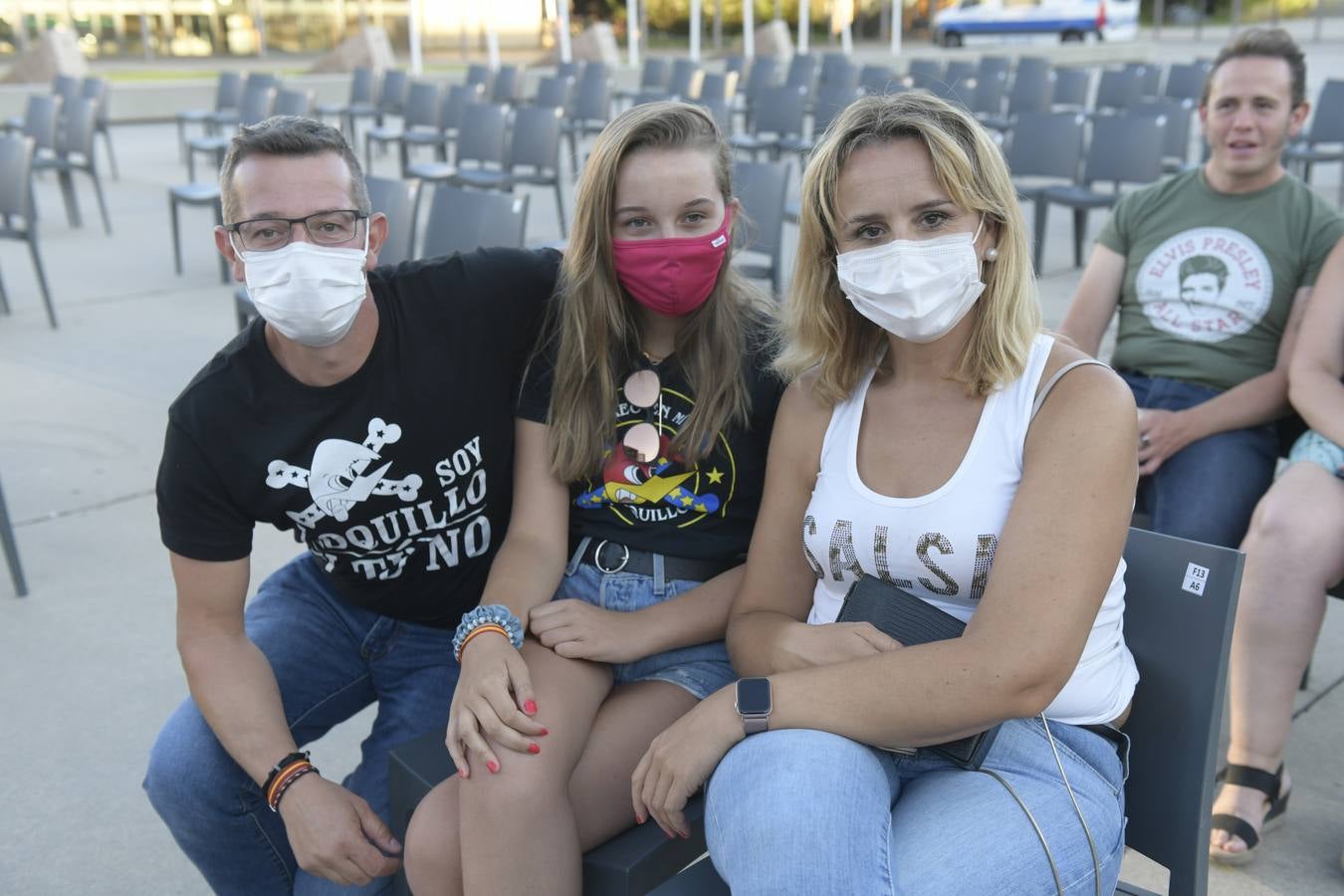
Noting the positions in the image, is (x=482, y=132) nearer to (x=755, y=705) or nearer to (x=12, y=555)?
(x=12, y=555)

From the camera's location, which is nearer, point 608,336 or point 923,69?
point 608,336

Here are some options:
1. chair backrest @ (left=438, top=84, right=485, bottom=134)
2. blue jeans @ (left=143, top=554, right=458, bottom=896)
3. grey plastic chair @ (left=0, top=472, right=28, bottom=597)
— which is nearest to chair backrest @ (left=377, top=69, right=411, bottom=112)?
chair backrest @ (left=438, top=84, right=485, bottom=134)

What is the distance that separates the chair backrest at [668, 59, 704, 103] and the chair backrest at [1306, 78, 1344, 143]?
249 inches

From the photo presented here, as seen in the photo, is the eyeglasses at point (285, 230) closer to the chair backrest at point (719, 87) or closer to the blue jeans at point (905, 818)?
the blue jeans at point (905, 818)

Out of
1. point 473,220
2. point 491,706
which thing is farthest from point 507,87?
point 491,706

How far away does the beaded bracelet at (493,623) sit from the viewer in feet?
6.00

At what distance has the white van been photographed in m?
27.8

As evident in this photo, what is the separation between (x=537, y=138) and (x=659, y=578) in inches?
276

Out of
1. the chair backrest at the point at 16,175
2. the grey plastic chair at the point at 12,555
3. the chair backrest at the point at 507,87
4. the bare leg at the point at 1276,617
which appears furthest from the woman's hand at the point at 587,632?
the chair backrest at the point at 507,87

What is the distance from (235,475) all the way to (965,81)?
1158 centimetres

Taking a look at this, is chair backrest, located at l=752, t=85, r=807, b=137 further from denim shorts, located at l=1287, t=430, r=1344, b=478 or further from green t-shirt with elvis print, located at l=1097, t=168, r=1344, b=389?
denim shorts, located at l=1287, t=430, r=1344, b=478

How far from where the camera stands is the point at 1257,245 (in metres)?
2.73

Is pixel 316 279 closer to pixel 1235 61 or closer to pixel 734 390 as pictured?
pixel 734 390

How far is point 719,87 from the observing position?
11734mm
